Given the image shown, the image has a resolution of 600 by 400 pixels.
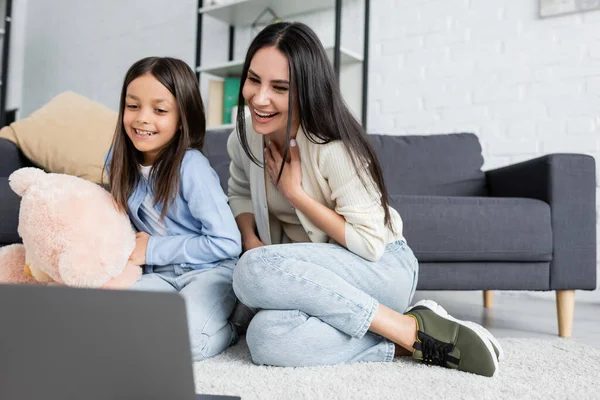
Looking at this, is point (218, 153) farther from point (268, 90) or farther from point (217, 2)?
point (217, 2)

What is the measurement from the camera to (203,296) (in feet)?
3.40

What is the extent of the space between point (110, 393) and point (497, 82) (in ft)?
7.89

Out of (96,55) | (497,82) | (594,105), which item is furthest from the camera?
(96,55)

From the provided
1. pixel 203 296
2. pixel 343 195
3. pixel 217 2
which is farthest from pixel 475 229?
pixel 217 2

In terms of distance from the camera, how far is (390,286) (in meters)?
1.07

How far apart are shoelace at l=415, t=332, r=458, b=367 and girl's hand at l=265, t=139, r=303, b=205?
0.37m

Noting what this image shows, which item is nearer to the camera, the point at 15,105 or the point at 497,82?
the point at 497,82

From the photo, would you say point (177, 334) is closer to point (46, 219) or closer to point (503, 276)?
point (46, 219)

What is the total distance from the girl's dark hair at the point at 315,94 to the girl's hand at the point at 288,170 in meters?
0.03

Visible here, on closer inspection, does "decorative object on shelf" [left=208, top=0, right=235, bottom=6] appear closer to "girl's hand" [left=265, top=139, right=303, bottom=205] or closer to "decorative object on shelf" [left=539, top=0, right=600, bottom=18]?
"decorative object on shelf" [left=539, top=0, right=600, bottom=18]

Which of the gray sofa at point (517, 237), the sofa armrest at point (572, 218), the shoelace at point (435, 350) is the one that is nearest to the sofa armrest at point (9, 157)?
the gray sofa at point (517, 237)

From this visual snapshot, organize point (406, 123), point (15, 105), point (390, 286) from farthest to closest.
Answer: point (15, 105)
point (406, 123)
point (390, 286)

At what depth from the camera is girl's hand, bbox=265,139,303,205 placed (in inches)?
42.4

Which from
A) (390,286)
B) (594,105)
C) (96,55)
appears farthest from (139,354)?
(96,55)
